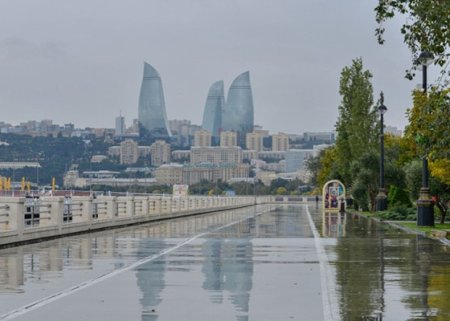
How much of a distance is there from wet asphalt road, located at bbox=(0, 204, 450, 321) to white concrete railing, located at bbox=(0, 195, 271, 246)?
1.34m

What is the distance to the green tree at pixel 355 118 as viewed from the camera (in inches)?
3359

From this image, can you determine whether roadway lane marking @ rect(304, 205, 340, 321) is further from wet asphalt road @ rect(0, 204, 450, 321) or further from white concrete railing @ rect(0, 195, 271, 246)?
white concrete railing @ rect(0, 195, 271, 246)

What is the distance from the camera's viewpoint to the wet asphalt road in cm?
1447

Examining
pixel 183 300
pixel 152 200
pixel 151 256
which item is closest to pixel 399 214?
pixel 152 200

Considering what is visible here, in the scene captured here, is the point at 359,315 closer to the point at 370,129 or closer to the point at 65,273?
the point at 65,273

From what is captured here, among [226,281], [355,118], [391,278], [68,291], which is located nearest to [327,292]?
[226,281]

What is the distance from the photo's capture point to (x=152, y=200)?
59.3 m

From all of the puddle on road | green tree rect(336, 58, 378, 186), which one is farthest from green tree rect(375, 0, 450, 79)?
green tree rect(336, 58, 378, 186)

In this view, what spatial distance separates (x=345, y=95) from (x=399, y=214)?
3548cm

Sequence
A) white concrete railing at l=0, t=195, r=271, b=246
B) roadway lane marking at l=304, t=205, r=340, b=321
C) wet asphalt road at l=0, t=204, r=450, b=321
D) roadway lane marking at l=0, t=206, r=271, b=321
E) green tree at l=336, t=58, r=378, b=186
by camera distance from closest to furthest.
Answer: roadway lane marking at l=304, t=205, r=340, b=321 < roadway lane marking at l=0, t=206, r=271, b=321 < wet asphalt road at l=0, t=204, r=450, b=321 < white concrete railing at l=0, t=195, r=271, b=246 < green tree at l=336, t=58, r=378, b=186

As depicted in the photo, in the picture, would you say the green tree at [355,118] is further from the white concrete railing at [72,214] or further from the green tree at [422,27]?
the green tree at [422,27]

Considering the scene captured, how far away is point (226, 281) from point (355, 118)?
6736 cm

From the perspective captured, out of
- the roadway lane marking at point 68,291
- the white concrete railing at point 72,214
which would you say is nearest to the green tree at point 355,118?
the white concrete railing at point 72,214

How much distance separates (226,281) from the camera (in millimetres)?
18609
